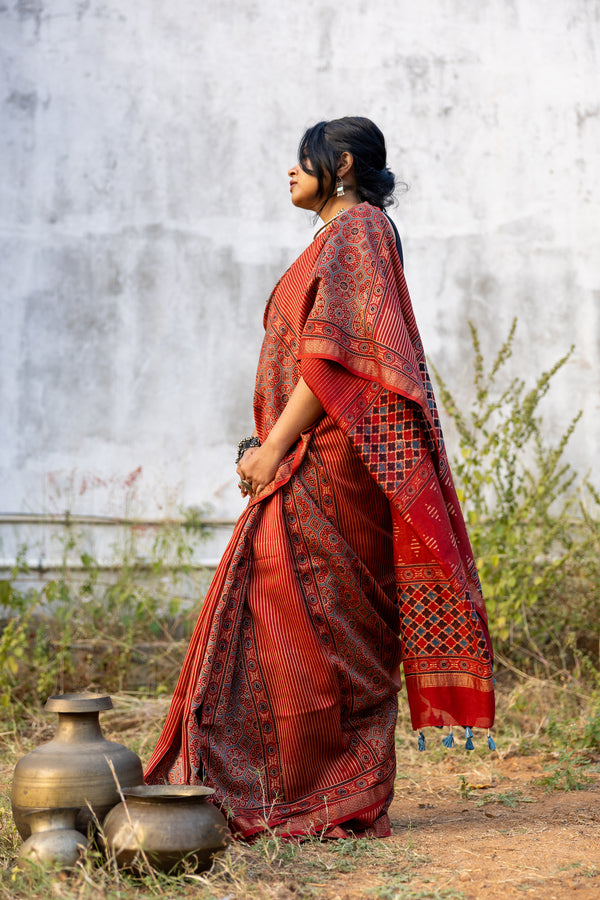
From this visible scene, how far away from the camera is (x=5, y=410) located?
5691 mm

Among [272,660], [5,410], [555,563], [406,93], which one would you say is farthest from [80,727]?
[406,93]

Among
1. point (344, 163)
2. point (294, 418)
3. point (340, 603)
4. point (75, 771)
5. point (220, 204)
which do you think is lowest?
point (75, 771)

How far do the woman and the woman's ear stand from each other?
0.19 meters

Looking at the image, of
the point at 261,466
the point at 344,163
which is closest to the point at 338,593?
the point at 261,466

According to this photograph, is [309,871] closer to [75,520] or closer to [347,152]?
[347,152]

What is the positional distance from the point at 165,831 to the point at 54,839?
0.28 m

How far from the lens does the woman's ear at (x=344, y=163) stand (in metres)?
2.89

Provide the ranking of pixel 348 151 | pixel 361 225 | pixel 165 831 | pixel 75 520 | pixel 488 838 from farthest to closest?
pixel 75 520
pixel 348 151
pixel 361 225
pixel 488 838
pixel 165 831

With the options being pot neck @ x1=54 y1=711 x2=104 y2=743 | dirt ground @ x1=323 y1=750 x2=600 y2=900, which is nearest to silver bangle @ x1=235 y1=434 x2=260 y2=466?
pot neck @ x1=54 y1=711 x2=104 y2=743

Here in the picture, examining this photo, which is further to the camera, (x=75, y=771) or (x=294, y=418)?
(x=294, y=418)

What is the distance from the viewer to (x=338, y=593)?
8.77 ft

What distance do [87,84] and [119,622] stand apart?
346cm

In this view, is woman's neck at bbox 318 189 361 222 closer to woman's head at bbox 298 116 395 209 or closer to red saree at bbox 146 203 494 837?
woman's head at bbox 298 116 395 209

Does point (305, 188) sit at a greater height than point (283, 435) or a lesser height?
greater
